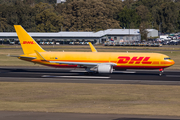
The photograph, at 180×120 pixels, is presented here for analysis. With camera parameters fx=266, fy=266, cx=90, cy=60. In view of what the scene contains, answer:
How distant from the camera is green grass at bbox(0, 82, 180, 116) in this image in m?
22.6

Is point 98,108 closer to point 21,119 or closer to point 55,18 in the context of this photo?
point 21,119

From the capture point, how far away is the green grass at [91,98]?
2256 centimetres

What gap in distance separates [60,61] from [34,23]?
151 meters

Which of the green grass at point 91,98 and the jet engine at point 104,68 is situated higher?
the jet engine at point 104,68

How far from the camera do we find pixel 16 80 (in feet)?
124

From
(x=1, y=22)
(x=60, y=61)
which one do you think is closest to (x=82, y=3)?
(x=1, y=22)

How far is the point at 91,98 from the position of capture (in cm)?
2681

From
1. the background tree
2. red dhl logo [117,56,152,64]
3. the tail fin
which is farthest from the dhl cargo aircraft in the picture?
the background tree

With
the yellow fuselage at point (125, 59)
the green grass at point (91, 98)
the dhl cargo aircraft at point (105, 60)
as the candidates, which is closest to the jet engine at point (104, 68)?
the dhl cargo aircraft at point (105, 60)

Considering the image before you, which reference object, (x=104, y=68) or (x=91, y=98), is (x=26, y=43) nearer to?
(x=104, y=68)

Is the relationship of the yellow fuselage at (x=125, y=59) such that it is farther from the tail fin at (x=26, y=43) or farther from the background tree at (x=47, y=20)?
the background tree at (x=47, y=20)

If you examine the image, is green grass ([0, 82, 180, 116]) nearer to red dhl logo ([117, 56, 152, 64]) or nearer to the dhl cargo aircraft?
the dhl cargo aircraft

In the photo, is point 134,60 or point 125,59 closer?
point 134,60

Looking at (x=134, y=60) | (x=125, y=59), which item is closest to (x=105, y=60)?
(x=125, y=59)
